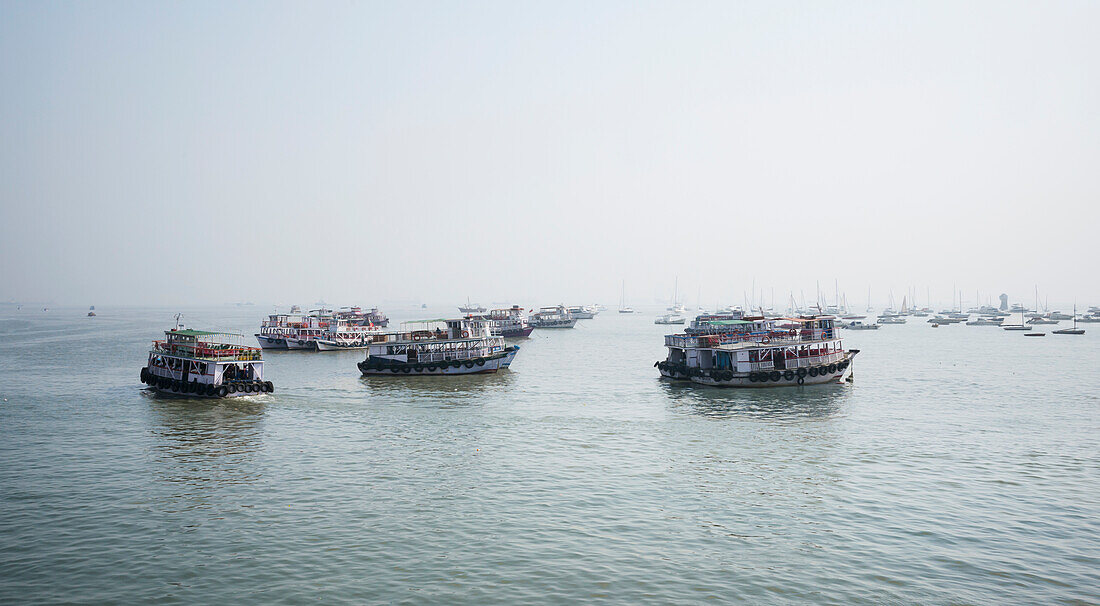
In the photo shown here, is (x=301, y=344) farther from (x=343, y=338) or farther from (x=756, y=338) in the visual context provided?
(x=756, y=338)

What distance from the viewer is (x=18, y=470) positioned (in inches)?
1396

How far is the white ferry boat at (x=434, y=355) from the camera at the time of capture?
259 ft

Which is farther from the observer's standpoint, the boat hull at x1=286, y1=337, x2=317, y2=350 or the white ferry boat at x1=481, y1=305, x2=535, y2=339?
the white ferry boat at x1=481, y1=305, x2=535, y2=339

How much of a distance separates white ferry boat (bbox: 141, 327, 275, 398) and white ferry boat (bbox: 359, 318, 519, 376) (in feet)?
57.5

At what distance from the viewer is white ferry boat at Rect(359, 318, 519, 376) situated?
78812 mm

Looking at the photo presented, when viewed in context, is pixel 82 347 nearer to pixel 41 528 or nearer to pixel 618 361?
pixel 618 361

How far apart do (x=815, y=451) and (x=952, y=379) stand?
48.7 metres

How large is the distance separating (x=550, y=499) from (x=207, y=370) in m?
42.9

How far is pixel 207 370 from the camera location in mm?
60969

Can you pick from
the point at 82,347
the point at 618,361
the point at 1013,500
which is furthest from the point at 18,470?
the point at 82,347

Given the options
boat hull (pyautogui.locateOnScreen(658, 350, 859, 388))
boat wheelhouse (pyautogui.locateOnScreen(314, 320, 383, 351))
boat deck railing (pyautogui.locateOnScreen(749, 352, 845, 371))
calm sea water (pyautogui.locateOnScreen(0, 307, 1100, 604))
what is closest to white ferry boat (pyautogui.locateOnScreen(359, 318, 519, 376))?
calm sea water (pyautogui.locateOnScreen(0, 307, 1100, 604))

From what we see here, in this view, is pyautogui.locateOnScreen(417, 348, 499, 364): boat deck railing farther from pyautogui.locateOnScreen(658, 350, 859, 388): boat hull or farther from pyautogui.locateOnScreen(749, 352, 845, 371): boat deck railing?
pyautogui.locateOnScreen(749, 352, 845, 371): boat deck railing

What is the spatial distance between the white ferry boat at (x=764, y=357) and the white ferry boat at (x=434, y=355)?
2231 cm

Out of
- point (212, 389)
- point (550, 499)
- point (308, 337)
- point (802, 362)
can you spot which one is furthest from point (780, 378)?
point (308, 337)
